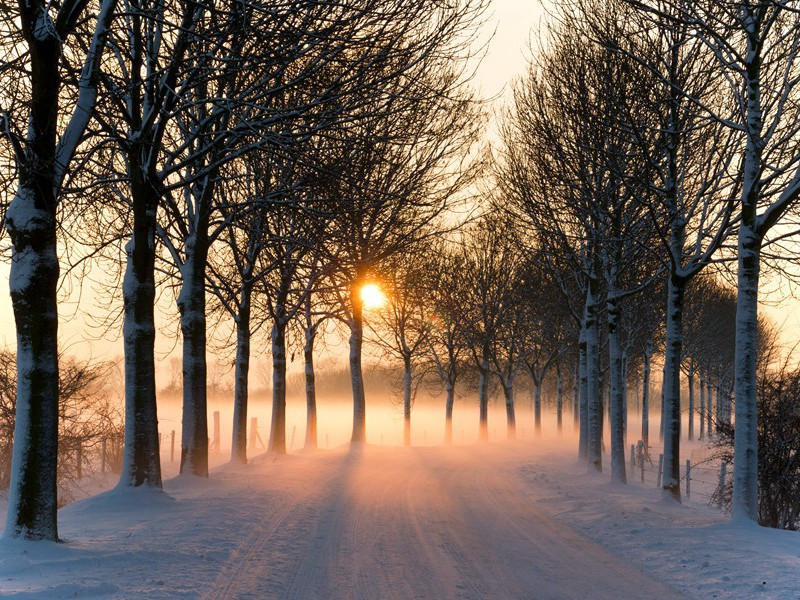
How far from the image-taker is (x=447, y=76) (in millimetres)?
22719

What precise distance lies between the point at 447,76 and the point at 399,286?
1025 cm

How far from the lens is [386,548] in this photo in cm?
958

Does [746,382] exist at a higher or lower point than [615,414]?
higher

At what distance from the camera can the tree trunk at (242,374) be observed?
20.0 meters

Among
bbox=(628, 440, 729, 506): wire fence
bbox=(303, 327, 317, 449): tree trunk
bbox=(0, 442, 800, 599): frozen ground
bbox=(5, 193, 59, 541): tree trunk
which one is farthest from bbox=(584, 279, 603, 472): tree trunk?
bbox=(5, 193, 59, 541): tree trunk

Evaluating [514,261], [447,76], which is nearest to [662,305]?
[514,261]

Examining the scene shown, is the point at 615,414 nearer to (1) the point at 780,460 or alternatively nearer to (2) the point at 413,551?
(1) the point at 780,460

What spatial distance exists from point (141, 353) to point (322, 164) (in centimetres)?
469

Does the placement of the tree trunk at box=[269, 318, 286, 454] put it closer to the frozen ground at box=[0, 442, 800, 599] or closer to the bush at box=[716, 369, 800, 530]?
the frozen ground at box=[0, 442, 800, 599]

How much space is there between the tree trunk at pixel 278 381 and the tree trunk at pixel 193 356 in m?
7.01

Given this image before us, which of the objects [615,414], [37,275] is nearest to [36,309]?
[37,275]

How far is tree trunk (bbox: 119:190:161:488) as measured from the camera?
12188 millimetres

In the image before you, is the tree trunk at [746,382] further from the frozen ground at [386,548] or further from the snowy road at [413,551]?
the snowy road at [413,551]

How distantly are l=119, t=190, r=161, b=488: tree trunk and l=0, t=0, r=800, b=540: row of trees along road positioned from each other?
4cm
